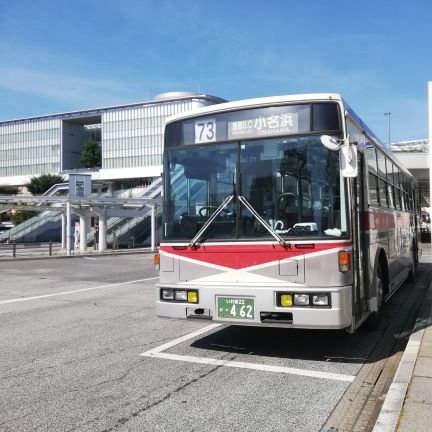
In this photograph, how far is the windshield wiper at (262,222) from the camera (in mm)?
6062

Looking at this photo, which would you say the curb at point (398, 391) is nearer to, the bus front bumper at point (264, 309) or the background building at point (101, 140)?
the bus front bumper at point (264, 309)

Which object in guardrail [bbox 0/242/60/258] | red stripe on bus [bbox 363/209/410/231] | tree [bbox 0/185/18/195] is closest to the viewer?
red stripe on bus [bbox 363/209/410/231]

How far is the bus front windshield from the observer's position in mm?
6004

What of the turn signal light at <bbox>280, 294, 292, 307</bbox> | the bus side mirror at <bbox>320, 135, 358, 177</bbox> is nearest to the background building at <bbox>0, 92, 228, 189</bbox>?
the bus side mirror at <bbox>320, 135, 358, 177</bbox>

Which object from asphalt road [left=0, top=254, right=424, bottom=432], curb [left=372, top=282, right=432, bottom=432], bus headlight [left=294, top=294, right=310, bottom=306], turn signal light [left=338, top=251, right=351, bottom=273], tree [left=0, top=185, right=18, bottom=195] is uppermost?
tree [left=0, top=185, right=18, bottom=195]

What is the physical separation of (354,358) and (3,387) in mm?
4030

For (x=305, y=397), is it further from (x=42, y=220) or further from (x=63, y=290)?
(x=42, y=220)

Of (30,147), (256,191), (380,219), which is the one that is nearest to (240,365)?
(256,191)

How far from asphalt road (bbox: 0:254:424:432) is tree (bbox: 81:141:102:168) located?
98.0 metres

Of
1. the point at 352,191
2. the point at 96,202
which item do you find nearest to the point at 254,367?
the point at 352,191

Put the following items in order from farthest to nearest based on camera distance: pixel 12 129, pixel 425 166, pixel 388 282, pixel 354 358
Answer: pixel 12 129, pixel 425 166, pixel 388 282, pixel 354 358

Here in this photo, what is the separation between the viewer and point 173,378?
5574 millimetres

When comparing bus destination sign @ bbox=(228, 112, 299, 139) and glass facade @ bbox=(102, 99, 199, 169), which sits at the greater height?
glass facade @ bbox=(102, 99, 199, 169)

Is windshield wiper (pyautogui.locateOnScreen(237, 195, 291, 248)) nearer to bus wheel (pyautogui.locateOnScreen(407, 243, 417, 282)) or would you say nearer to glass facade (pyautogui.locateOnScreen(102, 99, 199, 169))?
bus wheel (pyautogui.locateOnScreen(407, 243, 417, 282))
